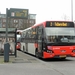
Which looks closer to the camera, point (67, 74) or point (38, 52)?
point (67, 74)

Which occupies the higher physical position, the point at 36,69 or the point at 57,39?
the point at 57,39

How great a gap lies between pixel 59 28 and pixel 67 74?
751cm

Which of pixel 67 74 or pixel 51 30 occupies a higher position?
pixel 51 30

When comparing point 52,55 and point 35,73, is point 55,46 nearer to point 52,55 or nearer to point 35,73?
point 52,55

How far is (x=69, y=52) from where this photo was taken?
1834 cm

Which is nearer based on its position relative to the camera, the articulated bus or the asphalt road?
the asphalt road

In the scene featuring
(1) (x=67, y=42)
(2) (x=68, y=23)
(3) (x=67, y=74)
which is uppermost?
(2) (x=68, y=23)

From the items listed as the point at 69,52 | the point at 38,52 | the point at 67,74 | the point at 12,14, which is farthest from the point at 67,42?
the point at 67,74

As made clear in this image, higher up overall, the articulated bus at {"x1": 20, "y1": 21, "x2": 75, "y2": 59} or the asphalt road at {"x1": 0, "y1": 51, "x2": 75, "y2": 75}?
the articulated bus at {"x1": 20, "y1": 21, "x2": 75, "y2": 59}

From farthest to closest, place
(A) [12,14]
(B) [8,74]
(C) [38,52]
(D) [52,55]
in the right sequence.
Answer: (C) [38,52] → (D) [52,55] → (A) [12,14] → (B) [8,74]

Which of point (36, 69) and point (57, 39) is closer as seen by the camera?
point (36, 69)

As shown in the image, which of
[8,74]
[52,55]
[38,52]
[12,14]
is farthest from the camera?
[38,52]

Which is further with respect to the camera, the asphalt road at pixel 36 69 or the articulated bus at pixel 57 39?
the articulated bus at pixel 57 39

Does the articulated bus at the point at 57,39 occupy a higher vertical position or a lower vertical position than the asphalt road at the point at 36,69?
higher
